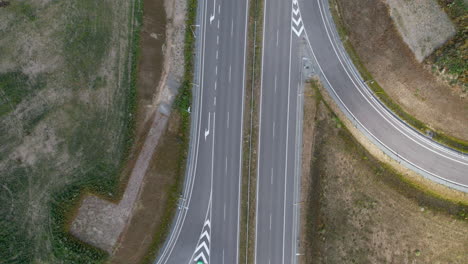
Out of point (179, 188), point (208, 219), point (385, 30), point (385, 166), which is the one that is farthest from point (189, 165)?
point (385, 30)

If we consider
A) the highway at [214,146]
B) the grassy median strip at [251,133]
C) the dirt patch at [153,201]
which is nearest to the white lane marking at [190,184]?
the highway at [214,146]

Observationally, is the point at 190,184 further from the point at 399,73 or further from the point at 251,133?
the point at 399,73

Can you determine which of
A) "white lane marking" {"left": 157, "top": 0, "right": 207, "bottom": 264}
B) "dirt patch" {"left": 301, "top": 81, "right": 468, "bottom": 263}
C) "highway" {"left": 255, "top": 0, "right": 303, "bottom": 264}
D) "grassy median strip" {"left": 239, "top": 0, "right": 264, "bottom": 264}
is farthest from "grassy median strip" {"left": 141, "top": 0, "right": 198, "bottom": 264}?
"dirt patch" {"left": 301, "top": 81, "right": 468, "bottom": 263}

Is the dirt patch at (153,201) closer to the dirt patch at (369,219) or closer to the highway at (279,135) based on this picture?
the highway at (279,135)

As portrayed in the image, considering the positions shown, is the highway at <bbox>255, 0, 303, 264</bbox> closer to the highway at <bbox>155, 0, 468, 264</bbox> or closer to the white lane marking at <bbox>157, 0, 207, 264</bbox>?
the highway at <bbox>155, 0, 468, 264</bbox>

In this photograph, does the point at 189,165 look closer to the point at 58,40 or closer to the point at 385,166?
the point at 58,40
